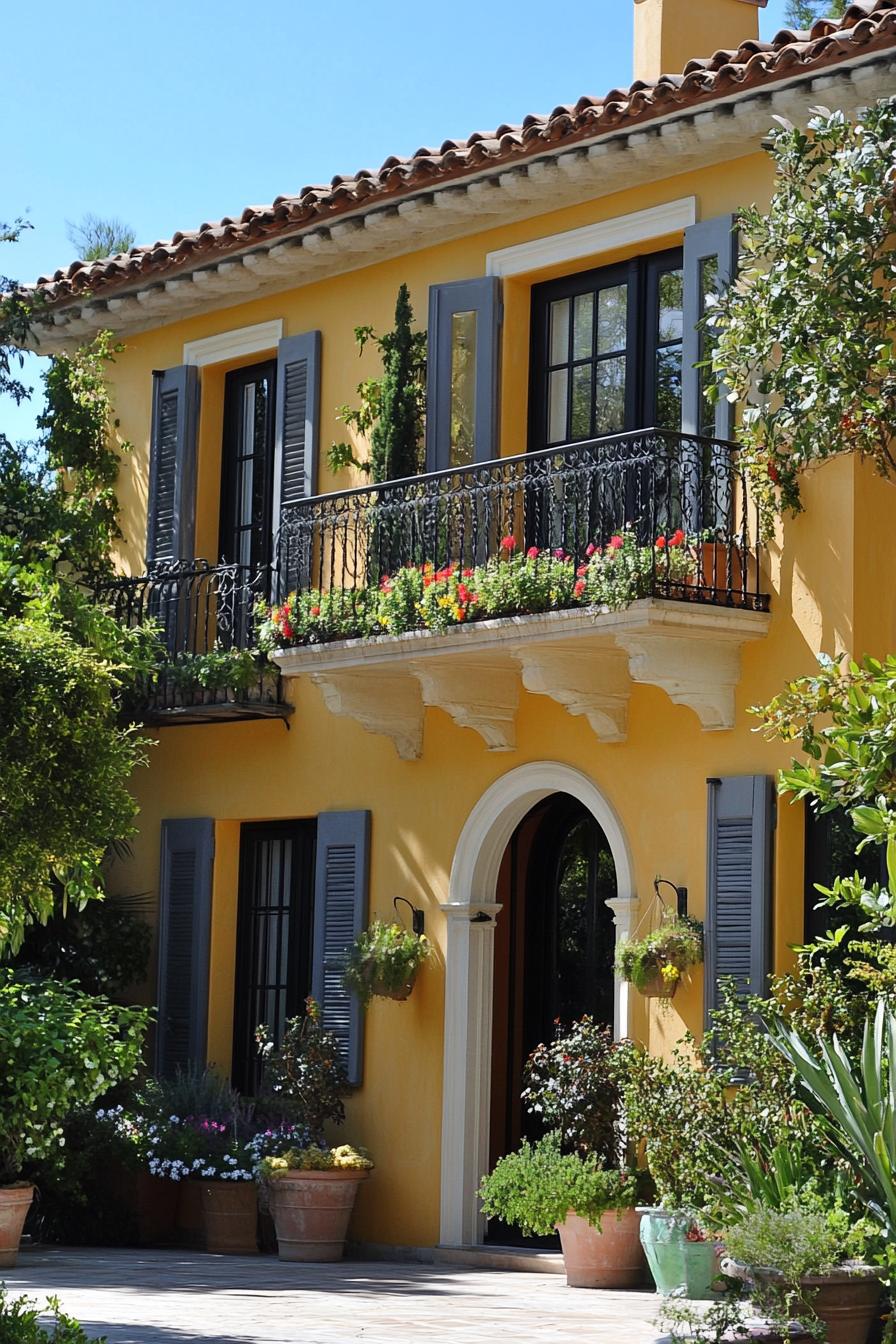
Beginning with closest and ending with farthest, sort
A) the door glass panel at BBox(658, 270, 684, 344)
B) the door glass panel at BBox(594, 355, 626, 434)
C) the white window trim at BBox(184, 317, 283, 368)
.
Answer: the door glass panel at BBox(658, 270, 684, 344) < the door glass panel at BBox(594, 355, 626, 434) < the white window trim at BBox(184, 317, 283, 368)

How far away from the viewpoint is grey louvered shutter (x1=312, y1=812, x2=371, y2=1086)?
1492cm

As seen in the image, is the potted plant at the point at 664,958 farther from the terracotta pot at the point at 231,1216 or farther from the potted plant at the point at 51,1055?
the terracotta pot at the point at 231,1216

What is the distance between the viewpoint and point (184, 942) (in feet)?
53.8

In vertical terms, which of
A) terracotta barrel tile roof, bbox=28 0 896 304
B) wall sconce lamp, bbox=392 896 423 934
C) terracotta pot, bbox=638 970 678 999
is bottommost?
terracotta pot, bbox=638 970 678 999

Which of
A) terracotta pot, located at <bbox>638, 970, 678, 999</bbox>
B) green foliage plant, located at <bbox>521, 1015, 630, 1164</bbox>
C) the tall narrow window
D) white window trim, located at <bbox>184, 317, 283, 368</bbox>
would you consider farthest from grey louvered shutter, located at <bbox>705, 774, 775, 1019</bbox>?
white window trim, located at <bbox>184, 317, 283, 368</bbox>

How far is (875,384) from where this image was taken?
10492mm

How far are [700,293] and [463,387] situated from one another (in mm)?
2132

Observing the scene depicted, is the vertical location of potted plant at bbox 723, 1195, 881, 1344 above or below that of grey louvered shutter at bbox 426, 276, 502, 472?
below

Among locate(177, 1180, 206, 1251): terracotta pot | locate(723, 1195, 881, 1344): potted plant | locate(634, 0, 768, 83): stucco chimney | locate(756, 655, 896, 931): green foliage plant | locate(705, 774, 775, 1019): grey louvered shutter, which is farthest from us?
locate(634, 0, 768, 83): stucco chimney

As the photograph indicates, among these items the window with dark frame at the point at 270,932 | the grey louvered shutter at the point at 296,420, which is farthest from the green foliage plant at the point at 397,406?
the window with dark frame at the point at 270,932

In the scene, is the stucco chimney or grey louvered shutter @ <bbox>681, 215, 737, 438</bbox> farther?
the stucco chimney

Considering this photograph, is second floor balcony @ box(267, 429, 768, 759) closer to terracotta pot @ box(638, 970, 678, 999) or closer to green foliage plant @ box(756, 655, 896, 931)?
terracotta pot @ box(638, 970, 678, 999)

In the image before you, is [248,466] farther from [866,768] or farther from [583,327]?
[866,768]

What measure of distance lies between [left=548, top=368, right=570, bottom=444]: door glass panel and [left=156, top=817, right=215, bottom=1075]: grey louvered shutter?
13.4ft
